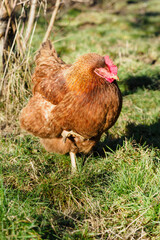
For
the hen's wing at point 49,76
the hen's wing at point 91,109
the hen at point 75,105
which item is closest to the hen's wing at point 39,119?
the hen at point 75,105

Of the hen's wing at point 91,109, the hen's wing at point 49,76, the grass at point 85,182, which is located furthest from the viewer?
the hen's wing at point 49,76

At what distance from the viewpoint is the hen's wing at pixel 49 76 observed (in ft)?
8.90

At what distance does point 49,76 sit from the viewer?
9.68 ft

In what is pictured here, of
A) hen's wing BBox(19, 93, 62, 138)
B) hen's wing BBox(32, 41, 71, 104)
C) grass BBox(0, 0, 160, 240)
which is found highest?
hen's wing BBox(32, 41, 71, 104)

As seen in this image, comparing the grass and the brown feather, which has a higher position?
the brown feather

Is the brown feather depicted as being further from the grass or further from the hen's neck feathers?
the grass

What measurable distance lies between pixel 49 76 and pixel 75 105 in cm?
69

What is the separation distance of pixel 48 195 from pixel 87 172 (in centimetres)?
56

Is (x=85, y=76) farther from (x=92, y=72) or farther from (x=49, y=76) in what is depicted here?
(x=49, y=76)

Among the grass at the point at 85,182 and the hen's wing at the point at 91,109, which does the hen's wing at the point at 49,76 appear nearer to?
the hen's wing at the point at 91,109

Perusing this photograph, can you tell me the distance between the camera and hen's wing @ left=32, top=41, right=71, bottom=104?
271 cm

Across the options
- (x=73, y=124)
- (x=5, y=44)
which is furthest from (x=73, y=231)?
(x=5, y=44)

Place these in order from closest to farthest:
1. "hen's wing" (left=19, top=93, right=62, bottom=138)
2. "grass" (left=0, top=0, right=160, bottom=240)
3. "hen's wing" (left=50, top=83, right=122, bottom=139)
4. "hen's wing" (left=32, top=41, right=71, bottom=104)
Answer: "grass" (left=0, top=0, right=160, bottom=240) → "hen's wing" (left=50, top=83, right=122, bottom=139) → "hen's wing" (left=32, top=41, right=71, bottom=104) → "hen's wing" (left=19, top=93, right=62, bottom=138)

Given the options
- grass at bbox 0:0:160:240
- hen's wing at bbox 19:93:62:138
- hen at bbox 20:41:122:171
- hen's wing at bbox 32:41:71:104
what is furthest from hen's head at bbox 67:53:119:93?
grass at bbox 0:0:160:240
